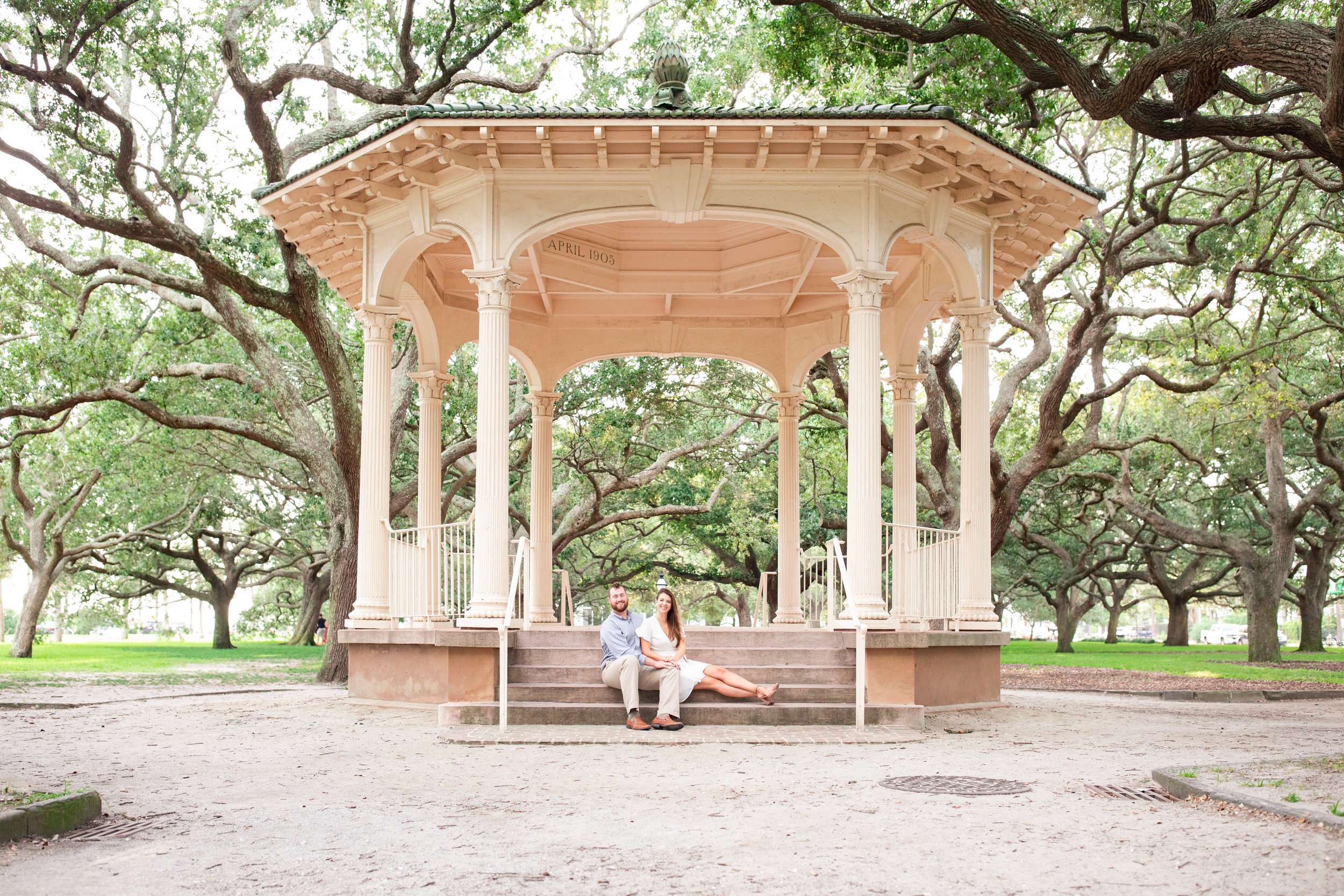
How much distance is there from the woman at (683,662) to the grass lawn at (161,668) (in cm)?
978

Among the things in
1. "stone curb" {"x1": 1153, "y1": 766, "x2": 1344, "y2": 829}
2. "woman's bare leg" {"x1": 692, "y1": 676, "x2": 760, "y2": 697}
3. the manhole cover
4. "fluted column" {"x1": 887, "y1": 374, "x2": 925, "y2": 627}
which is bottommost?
the manhole cover

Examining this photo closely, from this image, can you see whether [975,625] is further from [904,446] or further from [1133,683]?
[1133,683]

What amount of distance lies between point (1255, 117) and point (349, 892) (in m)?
7.90

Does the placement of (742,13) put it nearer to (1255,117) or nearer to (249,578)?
(1255,117)

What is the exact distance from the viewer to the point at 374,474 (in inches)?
498

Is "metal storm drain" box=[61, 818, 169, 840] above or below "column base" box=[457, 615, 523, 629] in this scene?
below

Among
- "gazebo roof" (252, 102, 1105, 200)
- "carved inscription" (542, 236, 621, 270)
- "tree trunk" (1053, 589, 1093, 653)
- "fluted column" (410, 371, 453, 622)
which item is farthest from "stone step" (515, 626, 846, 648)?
"tree trunk" (1053, 589, 1093, 653)

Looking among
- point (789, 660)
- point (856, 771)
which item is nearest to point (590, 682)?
point (789, 660)

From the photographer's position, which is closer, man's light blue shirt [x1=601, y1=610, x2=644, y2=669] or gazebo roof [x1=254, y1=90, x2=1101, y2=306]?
man's light blue shirt [x1=601, y1=610, x2=644, y2=669]

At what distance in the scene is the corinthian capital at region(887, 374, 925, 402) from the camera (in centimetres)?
1489

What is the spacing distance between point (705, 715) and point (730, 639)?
70.6 inches

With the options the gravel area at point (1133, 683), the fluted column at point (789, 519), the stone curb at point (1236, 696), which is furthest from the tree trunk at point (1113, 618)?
Result: the fluted column at point (789, 519)

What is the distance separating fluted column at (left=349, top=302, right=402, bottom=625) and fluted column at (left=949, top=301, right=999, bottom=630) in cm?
639

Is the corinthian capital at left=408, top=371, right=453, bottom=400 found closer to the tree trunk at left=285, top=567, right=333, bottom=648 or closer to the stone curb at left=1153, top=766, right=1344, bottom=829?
the stone curb at left=1153, top=766, right=1344, bottom=829
